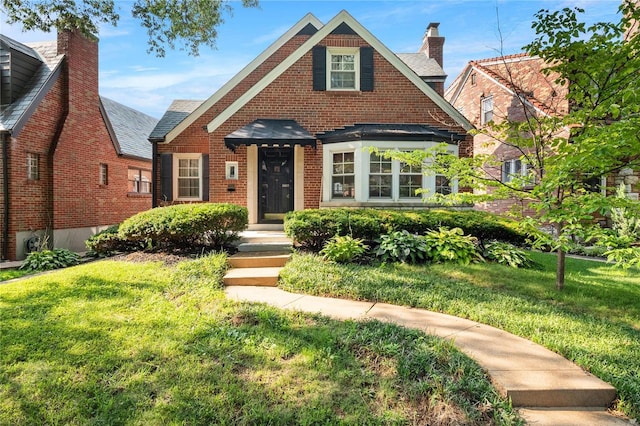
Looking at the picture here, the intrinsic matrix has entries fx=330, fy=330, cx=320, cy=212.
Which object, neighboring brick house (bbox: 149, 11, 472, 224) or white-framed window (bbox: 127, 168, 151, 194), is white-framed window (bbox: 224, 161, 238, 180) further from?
white-framed window (bbox: 127, 168, 151, 194)

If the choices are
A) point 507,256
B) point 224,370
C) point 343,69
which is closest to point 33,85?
point 343,69

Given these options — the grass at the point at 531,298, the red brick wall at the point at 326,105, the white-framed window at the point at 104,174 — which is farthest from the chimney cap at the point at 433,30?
the white-framed window at the point at 104,174

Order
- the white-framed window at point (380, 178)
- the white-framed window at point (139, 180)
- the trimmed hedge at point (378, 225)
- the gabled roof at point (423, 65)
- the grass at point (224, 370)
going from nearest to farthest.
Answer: the grass at point (224, 370) < the trimmed hedge at point (378, 225) < the white-framed window at point (380, 178) < the gabled roof at point (423, 65) < the white-framed window at point (139, 180)

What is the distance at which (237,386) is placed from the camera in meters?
2.74

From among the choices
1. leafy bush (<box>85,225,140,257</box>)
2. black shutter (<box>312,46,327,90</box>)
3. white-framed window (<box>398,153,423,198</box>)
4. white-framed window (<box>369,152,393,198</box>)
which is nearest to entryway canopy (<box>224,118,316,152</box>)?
black shutter (<box>312,46,327,90</box>)

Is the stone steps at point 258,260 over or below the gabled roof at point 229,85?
below

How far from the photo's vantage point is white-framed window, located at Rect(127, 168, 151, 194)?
1761 centimetres

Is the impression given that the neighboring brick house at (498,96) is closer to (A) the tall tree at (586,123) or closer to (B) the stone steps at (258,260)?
(A) the tall tree at (586,123)

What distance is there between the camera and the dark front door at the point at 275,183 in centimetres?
1077

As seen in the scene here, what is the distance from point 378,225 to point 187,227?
408 centimetres

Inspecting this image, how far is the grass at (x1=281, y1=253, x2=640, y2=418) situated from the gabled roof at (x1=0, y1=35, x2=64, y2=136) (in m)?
11.3

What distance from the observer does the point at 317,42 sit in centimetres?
1059

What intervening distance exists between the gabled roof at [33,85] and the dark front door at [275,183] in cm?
817

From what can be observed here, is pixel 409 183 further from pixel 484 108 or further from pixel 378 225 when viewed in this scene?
pixel 484 108
